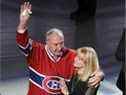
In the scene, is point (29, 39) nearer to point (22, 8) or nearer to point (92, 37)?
point (22, 8)

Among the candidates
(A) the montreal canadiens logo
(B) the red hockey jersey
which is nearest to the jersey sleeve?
(B) the red hockey jersey

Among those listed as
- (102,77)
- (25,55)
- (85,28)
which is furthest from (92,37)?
(25,55)

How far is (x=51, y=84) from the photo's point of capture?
1.64 metres

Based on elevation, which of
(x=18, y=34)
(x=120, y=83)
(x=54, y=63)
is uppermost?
(x=18, y=34)

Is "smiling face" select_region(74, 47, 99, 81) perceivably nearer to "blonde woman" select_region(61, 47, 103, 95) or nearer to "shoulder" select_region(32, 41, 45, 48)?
"blonde woman" select_region(61, 47, 103, 95)

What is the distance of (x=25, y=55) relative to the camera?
168cm

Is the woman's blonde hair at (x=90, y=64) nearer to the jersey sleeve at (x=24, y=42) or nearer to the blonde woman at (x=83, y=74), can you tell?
the blonde woman at (x=83, y=74)

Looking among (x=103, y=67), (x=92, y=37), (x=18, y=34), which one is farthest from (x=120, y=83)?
(x=18, y=34)

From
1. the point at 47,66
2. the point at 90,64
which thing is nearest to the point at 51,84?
the point at 47,66

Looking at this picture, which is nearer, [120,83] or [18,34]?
[18,34]

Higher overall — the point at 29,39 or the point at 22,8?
the point at 22,8

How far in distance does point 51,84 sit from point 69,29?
0.87 feet

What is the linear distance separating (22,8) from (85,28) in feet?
0.95

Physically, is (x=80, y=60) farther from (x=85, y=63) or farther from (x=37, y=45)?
(x=37, y=45)
